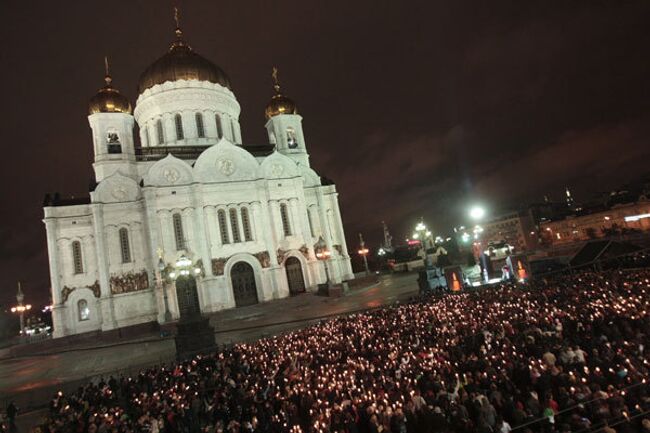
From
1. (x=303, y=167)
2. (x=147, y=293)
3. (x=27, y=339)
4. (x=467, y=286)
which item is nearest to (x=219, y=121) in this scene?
(x=303, y=167)

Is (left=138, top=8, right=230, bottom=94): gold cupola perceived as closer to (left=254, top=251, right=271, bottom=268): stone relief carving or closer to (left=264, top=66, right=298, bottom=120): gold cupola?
(left=264, top=66, right=298, bottom=120): gold cupola

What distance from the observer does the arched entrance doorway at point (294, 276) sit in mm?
31064

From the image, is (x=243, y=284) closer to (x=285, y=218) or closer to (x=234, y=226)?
(x=234, y=226)

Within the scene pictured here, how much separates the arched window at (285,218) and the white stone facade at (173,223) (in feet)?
0.27

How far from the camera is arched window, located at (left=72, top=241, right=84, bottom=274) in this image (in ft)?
91.1

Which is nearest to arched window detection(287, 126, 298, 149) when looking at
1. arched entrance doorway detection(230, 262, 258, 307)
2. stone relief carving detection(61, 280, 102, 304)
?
arched entrance doorway detection(230, 262, 258, 307)

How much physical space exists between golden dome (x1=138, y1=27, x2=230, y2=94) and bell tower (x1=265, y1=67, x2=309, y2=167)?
5090mm

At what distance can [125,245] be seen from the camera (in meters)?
28.5

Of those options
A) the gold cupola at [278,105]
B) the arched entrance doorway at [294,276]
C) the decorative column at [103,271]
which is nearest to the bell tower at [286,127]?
the gold cupola at [278,105]

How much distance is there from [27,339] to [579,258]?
37.9 m

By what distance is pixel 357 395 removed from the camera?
25.2 ft

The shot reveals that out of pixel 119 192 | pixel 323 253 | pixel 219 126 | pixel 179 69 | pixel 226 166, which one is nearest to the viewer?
pixel 119 192

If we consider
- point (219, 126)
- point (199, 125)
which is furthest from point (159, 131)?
point (219, 126)

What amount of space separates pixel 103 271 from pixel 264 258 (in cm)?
1096
